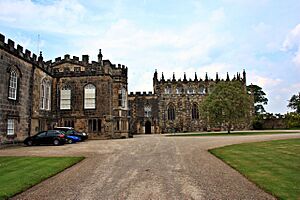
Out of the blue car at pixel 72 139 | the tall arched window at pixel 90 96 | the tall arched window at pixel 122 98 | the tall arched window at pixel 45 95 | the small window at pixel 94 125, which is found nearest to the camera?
the blue car at pixel 72 139

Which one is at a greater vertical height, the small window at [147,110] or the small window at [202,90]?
the small window at [202,90]

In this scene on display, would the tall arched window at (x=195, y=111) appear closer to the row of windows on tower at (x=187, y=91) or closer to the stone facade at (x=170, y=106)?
the stone facade at (x=170, y=106)

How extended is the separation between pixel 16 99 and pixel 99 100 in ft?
33.6

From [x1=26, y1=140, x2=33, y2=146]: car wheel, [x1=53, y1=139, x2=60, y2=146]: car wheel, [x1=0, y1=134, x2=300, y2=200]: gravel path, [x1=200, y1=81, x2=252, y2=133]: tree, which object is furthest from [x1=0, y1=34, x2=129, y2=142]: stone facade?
[x1=0, y1=134, x2=300, y2=200]: gravel path

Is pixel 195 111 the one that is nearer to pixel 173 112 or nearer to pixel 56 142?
pixel 173 112

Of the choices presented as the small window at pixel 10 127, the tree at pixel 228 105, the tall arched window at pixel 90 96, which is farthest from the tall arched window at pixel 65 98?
the tree at pixel 228 105

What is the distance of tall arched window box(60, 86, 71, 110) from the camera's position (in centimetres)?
3108

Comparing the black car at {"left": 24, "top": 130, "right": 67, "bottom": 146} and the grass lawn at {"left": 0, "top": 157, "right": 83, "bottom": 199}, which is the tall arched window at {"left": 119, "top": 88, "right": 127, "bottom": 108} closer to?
the black car at {"left": 24, "top": 130, "right": 67, "bottom": 146}

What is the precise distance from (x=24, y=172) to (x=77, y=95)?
878 inches

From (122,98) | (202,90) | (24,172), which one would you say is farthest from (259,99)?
(24,172)

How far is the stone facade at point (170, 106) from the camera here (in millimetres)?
56344

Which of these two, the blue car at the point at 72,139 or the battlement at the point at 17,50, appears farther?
the blue car at the point at 72,139

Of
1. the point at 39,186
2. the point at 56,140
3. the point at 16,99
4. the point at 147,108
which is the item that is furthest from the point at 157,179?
the point at 147,108

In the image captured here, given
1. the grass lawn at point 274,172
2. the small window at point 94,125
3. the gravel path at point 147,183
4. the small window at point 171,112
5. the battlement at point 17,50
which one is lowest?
the gravel path at point 147,183
